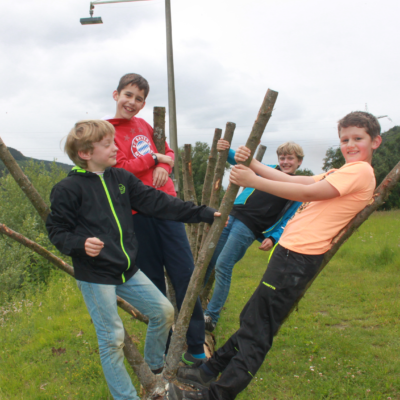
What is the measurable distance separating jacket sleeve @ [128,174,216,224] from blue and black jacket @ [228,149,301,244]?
1242 millimetres

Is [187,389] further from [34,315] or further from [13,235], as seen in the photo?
[34,315]

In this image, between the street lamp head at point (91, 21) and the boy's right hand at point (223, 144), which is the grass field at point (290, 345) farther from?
the street lamp head at point (91, 21)

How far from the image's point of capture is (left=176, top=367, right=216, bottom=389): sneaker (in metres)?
2.34

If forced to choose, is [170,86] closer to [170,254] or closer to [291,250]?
[170,254]

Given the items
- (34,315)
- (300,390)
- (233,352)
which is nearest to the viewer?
(233,352)

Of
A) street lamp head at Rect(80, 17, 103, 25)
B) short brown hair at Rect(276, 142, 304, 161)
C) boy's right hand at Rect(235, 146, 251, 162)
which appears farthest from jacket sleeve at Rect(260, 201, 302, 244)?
street lamp head at Rect(80, 17, 103, 25)

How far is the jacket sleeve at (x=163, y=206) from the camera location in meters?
2.24

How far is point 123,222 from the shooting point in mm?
2082

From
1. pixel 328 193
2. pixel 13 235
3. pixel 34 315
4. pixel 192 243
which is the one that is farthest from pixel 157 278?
pixel 34 315

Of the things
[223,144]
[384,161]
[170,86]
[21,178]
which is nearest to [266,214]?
[223,144]

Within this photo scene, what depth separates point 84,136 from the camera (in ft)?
6.65

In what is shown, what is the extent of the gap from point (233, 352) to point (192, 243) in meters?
2.13

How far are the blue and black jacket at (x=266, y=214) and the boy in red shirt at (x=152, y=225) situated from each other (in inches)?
43.2

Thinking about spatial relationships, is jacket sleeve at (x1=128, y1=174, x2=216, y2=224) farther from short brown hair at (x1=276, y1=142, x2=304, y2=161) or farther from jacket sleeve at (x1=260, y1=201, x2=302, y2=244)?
short brown hair at (x1=276, y1=142, x2=304, y2=161)
